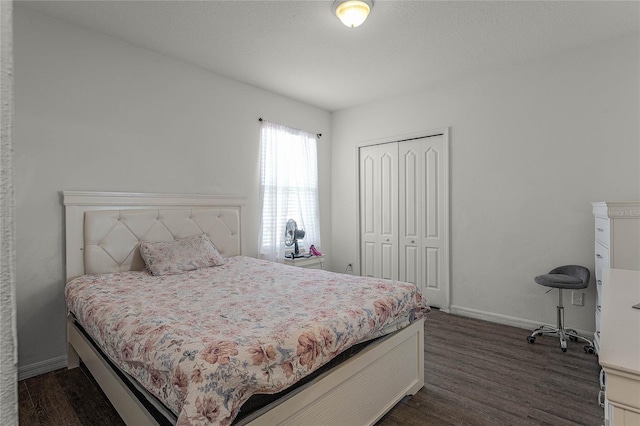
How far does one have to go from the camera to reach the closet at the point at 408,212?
415 centimetres

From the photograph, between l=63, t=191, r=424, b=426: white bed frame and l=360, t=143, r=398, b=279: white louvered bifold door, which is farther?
l=360, t=143, r=398, b=279: white louvered bifold door

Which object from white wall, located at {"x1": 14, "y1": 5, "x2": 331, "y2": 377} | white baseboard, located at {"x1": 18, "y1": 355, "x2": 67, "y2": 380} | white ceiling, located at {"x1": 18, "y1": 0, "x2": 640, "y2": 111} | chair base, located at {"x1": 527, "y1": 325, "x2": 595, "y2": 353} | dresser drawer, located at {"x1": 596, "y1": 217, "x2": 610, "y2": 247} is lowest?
white baseboard, located at {"x1": 18, "y1": 355, "x2": 67, "y2": 380}

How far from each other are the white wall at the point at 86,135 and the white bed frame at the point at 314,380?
0.40 feet

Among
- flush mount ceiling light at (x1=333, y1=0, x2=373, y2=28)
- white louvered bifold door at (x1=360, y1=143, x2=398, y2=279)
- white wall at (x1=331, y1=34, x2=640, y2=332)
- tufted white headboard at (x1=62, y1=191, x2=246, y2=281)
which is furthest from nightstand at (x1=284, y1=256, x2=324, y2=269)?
flush mount ceiling light at (x1=333, y1=0, x2=373, y2=28)

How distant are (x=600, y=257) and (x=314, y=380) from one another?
8.80 feet

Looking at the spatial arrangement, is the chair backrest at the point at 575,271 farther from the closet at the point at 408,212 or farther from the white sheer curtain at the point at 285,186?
the white sheer curtain at the point at 285,186

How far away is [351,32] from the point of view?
2.95 m

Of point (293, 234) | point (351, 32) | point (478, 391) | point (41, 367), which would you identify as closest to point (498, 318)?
point (478, 391)

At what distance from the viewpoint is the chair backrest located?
9.76 feet

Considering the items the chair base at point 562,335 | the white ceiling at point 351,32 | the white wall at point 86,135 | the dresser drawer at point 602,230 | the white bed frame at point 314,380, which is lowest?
the chair base at point 562,335

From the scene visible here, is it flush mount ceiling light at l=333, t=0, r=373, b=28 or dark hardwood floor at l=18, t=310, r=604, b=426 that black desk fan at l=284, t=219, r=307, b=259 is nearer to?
dark hardwood floor at l=18, t=310, r=604, b=426

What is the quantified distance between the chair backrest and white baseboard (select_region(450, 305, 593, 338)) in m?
0.56

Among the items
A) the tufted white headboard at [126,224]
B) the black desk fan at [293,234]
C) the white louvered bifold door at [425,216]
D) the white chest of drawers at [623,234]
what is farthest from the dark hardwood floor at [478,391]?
the black desk fan at [293,234]

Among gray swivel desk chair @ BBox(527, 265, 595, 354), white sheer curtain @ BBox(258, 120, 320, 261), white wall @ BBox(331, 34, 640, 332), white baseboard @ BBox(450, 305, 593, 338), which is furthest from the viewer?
white sheer curtain @ BBox(258, 120, 320, 261)
